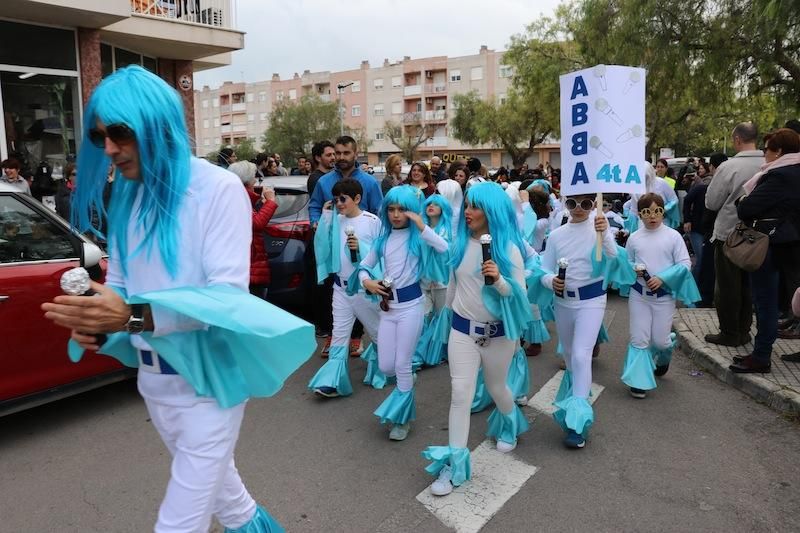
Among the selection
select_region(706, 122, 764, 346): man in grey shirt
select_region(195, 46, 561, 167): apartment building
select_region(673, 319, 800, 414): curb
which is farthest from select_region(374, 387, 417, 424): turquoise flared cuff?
select_region(195, 46, 561, 167): apartment building

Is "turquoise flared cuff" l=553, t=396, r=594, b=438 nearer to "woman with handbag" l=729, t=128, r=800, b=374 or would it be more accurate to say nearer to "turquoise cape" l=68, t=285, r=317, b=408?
"woman with handbag" l=729, t=128, r=800, b=374

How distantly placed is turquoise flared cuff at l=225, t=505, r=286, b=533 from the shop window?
1079 cm

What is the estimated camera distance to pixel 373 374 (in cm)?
536

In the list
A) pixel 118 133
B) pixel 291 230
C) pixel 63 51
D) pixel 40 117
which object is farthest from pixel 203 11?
pixel 118 133

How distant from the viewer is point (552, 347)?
6570 mm

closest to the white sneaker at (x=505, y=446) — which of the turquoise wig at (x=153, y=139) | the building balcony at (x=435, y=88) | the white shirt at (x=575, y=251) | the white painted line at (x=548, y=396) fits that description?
the white painted line at (x=548, y=396)

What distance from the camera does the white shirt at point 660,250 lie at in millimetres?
5195

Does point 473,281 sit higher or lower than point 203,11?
lower

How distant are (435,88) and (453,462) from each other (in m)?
72.2

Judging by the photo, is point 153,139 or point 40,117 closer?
point 153,139

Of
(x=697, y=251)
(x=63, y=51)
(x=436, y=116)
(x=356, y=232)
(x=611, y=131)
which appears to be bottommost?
(x=697, y=251)

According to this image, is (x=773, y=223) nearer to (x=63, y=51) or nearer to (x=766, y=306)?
(x=766, y=306)

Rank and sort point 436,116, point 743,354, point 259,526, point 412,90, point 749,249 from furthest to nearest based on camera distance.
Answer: point 412,90 < point 436,116 < point 743,354 < point 749,249 < point 259,526

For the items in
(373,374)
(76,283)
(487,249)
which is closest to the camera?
(76,283)
